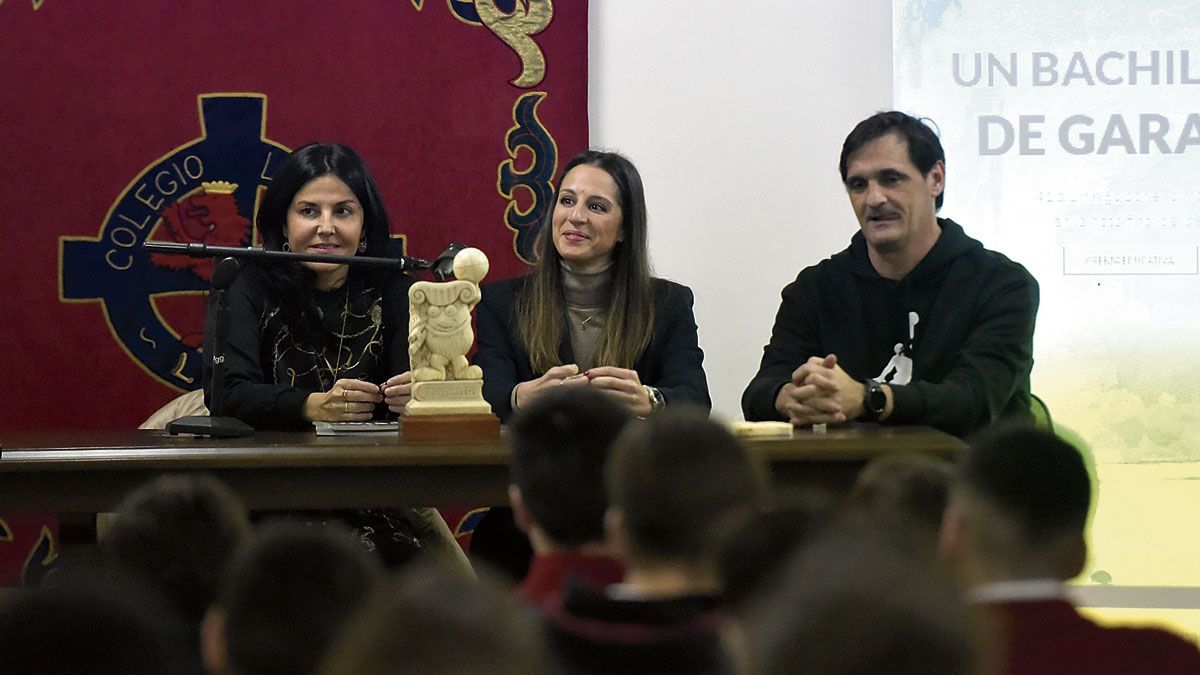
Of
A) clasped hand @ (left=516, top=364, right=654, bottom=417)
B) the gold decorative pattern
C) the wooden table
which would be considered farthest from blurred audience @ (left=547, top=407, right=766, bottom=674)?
the gold decorative pattern

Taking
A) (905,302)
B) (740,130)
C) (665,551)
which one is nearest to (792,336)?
(905,302)

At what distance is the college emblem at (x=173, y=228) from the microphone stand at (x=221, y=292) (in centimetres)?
116

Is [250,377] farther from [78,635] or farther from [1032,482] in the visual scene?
[78,635]

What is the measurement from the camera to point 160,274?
4.47 meters

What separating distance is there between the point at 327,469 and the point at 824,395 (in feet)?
3.84

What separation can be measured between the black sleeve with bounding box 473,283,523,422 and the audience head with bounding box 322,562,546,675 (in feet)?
8.73

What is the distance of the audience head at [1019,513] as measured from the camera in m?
1.70

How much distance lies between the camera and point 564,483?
1999 mm

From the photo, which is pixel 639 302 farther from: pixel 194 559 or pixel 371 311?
pixel 194 559

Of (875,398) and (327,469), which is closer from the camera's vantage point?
(327,469)

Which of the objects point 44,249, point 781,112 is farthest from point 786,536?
point 44,249

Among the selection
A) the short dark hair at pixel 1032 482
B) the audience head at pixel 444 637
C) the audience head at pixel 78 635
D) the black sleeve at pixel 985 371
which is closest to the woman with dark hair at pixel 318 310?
the black sleeve at pixel 985 371

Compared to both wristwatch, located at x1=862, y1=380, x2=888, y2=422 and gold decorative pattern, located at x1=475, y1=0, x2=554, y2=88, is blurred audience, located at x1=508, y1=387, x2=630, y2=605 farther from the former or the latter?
gold decorative pattern, located at x1=475, y1=0, x2=554, y2=88

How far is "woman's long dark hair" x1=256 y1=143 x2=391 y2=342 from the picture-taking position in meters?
3.80
